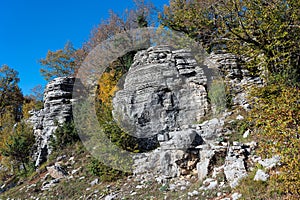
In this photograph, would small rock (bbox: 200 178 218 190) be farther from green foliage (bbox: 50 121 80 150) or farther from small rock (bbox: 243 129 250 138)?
green foliage (bbox: 50 121 80 150)

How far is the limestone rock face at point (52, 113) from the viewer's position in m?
14.7

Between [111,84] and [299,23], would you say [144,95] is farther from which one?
[299,23]

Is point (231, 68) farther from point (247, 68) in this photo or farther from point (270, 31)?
point (270, 31)

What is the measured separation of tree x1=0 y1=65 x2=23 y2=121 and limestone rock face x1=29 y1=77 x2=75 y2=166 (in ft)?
34.3

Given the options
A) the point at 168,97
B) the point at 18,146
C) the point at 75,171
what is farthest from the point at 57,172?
the point at 168,97

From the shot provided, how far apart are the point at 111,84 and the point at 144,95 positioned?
2971mm

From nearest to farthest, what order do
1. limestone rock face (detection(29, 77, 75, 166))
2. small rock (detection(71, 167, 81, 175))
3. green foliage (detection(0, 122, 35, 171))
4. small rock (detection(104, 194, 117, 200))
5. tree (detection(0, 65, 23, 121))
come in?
small rock (detection(104, 194, 117, 200)), small rock (detection(71, 167, 81, 175)), green foliage (detection(0, 122, 35, 171)), limestone rock face (detection(29, 77, 75, 166)), tree (detection(0, 65, 23, 121))

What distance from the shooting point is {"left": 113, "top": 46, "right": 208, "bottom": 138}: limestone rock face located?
10.6 m

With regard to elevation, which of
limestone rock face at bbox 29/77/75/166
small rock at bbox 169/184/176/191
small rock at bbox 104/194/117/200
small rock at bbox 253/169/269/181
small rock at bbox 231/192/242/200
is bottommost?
small rock at bbox 104/194/117/200

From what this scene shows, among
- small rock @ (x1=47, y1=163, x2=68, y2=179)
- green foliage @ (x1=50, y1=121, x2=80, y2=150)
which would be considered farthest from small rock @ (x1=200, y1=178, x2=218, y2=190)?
green foliage @ (x1=50, y1=121, x2=80, y2=150)

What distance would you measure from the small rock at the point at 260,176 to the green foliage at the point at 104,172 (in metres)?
4.69

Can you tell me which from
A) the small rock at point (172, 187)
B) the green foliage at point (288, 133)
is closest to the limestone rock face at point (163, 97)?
the small rock at point (172, 187)

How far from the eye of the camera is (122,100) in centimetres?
1124

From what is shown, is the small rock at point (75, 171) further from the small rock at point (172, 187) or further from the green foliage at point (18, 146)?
the small rock at point (172, 187)
